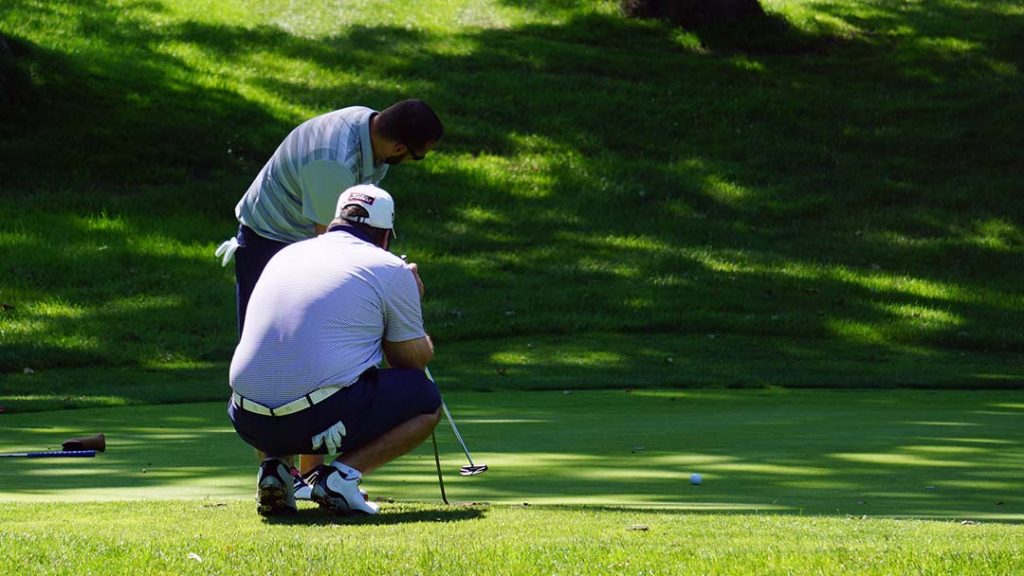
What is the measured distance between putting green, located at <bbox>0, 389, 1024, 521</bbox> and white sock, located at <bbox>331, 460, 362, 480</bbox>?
32.4 inches

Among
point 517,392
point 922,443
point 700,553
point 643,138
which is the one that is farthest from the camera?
point 643,138

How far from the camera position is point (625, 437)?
959cm

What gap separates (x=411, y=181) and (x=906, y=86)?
30.4ft

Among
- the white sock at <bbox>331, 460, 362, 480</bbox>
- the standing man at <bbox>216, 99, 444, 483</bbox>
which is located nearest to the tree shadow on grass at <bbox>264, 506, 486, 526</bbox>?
the white sock at <bbox>331, 460, 362, 480</bbox>

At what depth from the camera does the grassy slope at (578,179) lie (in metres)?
17.2

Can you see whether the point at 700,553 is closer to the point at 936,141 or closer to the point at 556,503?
the point at 556,503

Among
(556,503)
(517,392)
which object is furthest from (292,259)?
(517,392)

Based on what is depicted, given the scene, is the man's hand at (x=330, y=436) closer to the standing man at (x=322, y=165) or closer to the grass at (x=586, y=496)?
the grass at (x=586, y=496)

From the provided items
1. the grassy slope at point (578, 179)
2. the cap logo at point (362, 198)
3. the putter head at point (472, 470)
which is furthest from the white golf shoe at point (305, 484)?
the grassy slope at point (578, 179)

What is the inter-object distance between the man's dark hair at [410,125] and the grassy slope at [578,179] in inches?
265

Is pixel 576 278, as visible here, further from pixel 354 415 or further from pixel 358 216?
pixel 354 415

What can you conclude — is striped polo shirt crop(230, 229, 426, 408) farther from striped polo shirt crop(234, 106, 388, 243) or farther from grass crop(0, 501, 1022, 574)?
striped polo shirt crop(234, 106, 388, 243)

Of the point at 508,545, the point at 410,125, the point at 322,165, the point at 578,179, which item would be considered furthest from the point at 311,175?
the point at 578,179

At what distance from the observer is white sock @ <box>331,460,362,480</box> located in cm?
638
